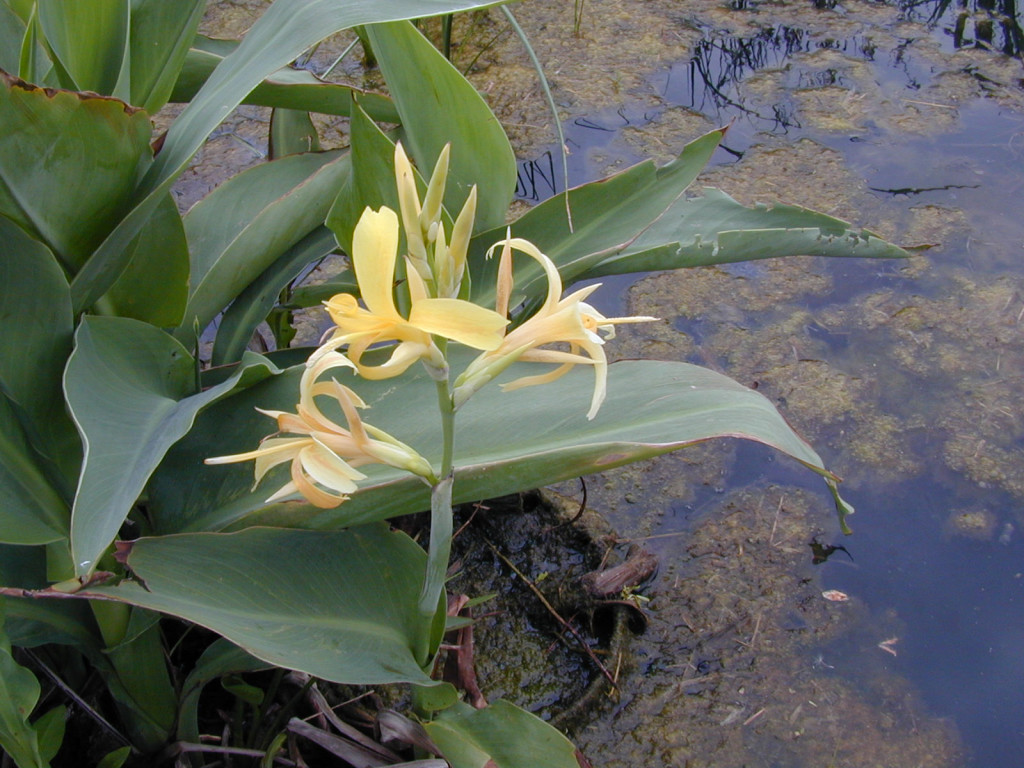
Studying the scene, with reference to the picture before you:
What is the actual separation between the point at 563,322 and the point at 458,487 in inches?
7.7

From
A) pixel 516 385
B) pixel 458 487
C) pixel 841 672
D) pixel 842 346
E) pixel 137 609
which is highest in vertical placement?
pixel 516 385

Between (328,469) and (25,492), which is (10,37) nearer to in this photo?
(25,492)

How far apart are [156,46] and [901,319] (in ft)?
3.67

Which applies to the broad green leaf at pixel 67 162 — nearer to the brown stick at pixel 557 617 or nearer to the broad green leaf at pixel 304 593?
the broad green leaf at pixel 304 593

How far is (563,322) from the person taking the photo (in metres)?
0.50

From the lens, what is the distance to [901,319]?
4.50 feet

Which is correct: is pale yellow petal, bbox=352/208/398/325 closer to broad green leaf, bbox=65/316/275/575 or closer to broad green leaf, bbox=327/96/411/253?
broad green leaf, bbox=65/316/275/575

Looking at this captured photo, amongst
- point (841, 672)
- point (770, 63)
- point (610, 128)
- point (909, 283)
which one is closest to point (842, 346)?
point (909, 283)

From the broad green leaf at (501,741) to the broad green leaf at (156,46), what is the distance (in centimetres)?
61

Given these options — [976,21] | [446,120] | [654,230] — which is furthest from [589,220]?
[976,21]

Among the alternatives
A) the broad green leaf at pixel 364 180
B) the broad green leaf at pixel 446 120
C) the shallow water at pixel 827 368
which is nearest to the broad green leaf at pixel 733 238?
the broad green leaf at pixel 446 120

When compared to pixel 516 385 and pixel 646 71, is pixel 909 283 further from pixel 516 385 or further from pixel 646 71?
pixel 516 385

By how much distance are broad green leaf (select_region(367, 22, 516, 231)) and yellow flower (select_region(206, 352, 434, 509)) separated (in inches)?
18.1

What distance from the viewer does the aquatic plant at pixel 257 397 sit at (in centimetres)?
53
